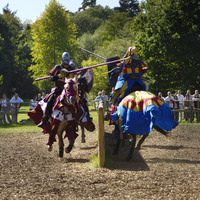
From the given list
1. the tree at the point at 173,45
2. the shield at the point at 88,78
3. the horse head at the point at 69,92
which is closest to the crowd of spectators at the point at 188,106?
the shield at the point at 88,78

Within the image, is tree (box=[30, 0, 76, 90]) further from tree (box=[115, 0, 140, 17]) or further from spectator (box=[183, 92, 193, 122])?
tree (box=[115, 0, 140, 17])

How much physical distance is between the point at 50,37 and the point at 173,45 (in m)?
19.7

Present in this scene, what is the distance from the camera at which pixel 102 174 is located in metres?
7.12

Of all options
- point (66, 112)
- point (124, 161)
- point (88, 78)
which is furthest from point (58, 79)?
point (124, 161)

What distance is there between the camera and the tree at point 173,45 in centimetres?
2684

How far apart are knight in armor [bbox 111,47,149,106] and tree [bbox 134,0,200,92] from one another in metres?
18.0

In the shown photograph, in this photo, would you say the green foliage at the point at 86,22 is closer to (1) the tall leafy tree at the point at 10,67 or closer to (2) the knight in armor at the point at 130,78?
(1) the tall leafy tree at the point at 10,67

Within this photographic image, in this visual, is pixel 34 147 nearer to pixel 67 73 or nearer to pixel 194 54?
pixel 67 73

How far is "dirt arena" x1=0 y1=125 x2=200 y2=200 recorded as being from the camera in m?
5.88

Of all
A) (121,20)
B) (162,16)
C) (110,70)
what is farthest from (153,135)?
(121,20)

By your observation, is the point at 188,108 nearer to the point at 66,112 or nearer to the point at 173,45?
the point at 173,45

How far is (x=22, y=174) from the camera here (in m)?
7.49

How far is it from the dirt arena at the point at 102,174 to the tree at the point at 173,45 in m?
16.3

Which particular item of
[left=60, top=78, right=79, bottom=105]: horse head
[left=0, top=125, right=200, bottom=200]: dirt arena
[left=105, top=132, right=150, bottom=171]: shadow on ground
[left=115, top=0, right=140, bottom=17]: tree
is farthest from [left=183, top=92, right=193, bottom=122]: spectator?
[left=115, top=0, right=140, bottom=17]: tree
